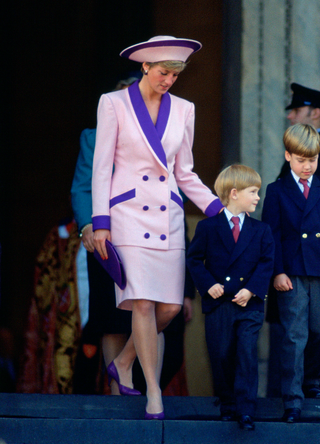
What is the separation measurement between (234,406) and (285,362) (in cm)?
38

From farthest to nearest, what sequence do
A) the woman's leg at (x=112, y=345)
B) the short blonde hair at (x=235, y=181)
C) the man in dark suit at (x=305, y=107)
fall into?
the man in dark suit at (x=305, y=107) < the woman's leg at (x=112, y=345) < the short blonde hair at (x=235, y=181)

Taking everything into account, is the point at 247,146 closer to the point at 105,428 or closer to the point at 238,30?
the point at 238,30

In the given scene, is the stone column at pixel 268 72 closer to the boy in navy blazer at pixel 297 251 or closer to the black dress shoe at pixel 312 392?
the boy in navy blazer at pixel 297 251

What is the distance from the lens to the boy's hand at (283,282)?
434cm

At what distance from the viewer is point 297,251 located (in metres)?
4.40

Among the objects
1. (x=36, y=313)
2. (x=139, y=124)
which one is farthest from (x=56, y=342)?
(x=139, y=124)

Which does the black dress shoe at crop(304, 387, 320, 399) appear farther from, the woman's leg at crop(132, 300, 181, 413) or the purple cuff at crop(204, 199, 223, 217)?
the purple cuff at crop(204, 199, 223, 217)

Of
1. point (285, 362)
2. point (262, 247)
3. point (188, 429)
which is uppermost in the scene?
point (262, 247)

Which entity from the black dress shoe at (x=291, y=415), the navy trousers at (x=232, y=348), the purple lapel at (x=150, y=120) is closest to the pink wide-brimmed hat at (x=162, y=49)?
the purple lapel at (x=150, y=120)

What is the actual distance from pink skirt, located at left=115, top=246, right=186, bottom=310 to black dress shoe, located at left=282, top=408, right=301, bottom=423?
78cm

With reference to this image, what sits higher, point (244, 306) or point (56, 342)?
point (244, 306)

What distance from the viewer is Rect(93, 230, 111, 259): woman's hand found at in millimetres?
4160

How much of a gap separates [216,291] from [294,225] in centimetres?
66

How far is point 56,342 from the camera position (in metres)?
5.80
